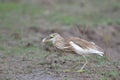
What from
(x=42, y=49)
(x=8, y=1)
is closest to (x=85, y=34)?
(x=42, y=49)

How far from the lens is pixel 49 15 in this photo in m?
15.6

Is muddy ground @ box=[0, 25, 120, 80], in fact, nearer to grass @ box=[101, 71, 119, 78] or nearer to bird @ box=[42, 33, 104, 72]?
grass @ box=[101, 71, 119, 78]

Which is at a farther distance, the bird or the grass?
the grass

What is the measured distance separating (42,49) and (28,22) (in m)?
4.01

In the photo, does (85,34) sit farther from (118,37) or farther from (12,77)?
(12,77)

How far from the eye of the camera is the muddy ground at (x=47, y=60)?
321 inches

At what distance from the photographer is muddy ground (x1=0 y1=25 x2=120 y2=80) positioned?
26.8 feet

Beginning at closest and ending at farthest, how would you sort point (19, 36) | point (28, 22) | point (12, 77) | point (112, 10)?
point (12, 77) < point (19, 36) < point (28, 22) < point (112, 10)

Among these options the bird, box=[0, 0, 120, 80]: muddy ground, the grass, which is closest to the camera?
the bird

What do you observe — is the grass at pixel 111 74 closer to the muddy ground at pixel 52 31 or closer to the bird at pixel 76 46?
the muddy ground at pixel 52 31

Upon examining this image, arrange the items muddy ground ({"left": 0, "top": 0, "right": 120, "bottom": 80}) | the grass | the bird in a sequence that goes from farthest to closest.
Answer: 1. muddy ground ({"left": 0, "top": 0, "right": 120, "bottom": 80})
2. the grass
3. the bird

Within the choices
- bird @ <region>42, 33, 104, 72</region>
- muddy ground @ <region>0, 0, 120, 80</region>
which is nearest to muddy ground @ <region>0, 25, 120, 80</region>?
muddy ground @ <region>0, 0, 120, 80</region>

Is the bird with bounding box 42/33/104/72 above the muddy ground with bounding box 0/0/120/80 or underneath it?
above

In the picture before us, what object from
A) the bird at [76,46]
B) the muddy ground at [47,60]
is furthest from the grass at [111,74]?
the bird at [76,46]
